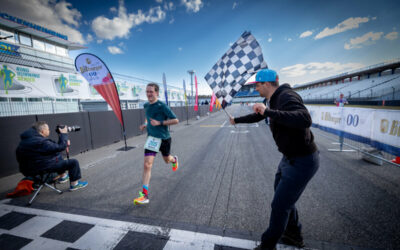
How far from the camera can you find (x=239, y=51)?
3518mm

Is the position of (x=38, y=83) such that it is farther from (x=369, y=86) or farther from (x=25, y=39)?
(x=369, y=86)

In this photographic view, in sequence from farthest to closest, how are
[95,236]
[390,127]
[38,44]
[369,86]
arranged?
[369,86] < [38,44] < [390,127] < [95,236]

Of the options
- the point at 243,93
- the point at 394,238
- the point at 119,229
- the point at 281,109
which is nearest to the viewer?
the point at 281,109

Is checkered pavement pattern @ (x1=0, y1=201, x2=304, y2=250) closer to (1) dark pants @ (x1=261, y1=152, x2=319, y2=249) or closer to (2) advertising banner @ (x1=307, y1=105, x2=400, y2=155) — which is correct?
(1) dark pants @ (x1=261, y1=152, x2=319, y2=249)

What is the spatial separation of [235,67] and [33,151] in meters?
4.08

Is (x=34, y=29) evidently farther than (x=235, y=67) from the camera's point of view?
Yes

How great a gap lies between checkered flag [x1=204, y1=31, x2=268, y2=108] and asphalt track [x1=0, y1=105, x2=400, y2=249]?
1765 millimetres

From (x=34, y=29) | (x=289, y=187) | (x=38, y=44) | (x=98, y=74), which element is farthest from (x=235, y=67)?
(x=38, y=44)

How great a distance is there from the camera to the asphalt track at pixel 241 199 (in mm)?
1978

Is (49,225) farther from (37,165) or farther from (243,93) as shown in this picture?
(243,93)

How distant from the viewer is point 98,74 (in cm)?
554

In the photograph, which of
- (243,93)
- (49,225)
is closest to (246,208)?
(49,225)

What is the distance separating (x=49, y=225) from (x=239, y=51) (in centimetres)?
438

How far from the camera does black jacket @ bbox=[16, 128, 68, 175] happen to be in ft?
8.84
